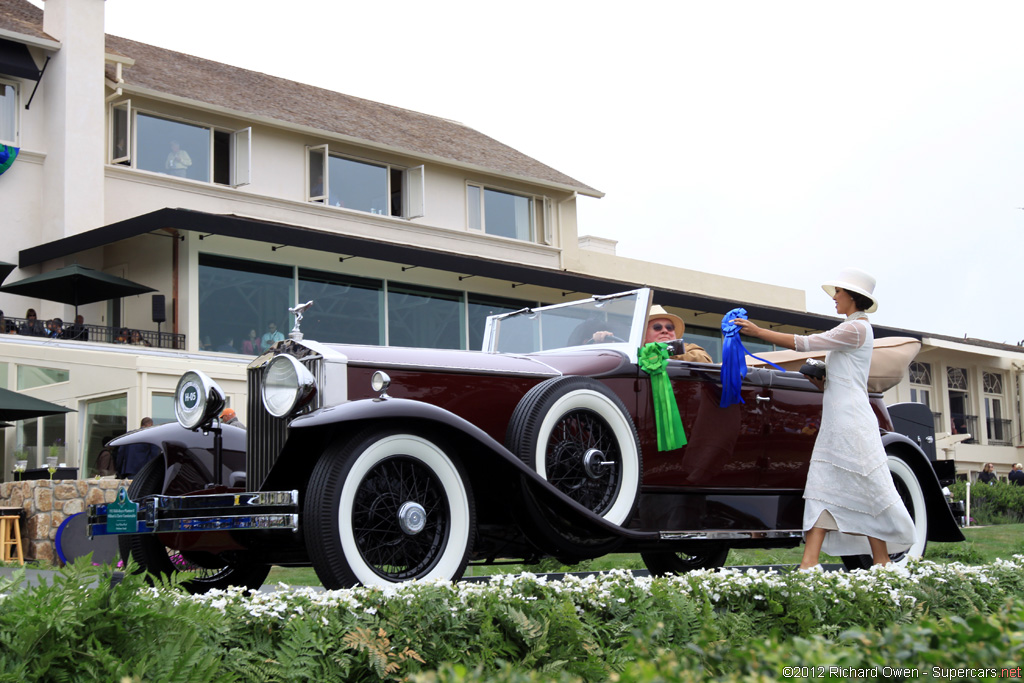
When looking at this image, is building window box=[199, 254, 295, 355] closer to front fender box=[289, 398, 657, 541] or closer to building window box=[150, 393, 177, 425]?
building window box=[150, 393, 177, 425]

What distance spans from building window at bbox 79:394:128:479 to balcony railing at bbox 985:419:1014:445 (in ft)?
89.7

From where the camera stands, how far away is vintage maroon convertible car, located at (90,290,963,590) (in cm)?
473

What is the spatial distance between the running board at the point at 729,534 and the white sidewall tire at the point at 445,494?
4.78 ft

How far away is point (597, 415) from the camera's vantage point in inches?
225

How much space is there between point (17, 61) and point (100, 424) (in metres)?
7.58

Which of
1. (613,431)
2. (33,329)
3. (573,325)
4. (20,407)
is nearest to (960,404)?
(33,329)

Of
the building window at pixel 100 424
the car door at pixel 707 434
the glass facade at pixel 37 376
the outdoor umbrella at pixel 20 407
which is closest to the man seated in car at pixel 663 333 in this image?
the car door at pixel 707 434

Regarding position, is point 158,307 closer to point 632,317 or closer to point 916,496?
point 632,317

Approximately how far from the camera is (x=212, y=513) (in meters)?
4.68

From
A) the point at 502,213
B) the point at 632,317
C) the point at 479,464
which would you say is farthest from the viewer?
the point at 502,213

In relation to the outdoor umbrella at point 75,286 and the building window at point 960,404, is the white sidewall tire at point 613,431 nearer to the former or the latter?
the outdoor umbrella at point 75,286

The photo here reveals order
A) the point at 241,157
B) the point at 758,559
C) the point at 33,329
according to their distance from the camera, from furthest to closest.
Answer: the point at 241,157, the point at 33,329, the point at 758,559

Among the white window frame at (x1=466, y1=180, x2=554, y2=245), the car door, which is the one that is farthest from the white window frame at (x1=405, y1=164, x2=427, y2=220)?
the car door

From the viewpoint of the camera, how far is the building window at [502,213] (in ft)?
83.0
